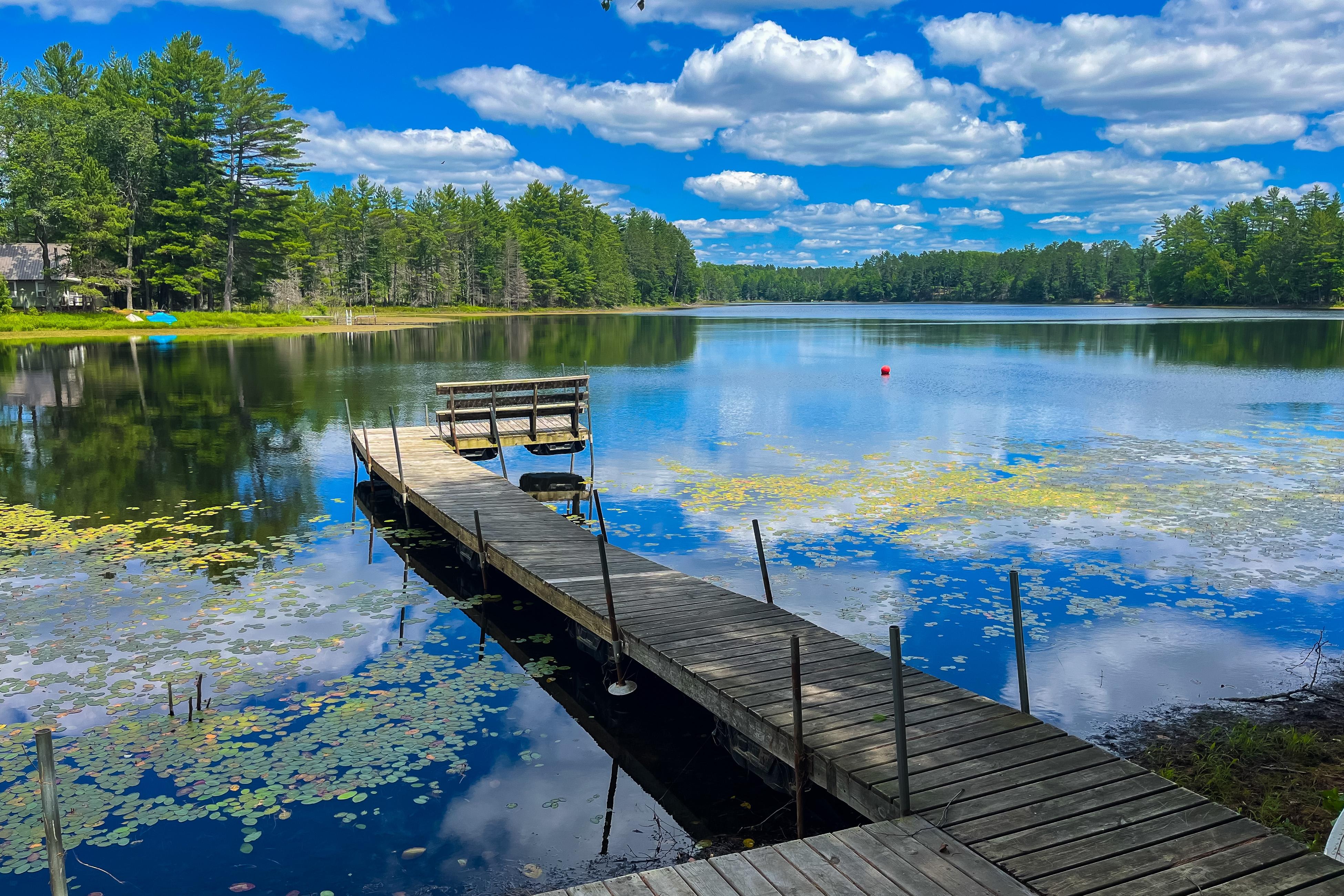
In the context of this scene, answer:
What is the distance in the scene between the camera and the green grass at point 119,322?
186 feet

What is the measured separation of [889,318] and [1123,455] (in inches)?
4208

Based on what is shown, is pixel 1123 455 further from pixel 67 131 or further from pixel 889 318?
pixel 889 318

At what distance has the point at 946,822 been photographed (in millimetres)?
5141

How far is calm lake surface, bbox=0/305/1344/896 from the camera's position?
247 inches

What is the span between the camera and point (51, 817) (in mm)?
4359

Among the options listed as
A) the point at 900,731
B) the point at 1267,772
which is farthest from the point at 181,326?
the point at 1267,772

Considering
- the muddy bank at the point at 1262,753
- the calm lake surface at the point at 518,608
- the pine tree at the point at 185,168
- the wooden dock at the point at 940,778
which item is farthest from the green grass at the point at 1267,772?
the pine tree at the point at 185,168

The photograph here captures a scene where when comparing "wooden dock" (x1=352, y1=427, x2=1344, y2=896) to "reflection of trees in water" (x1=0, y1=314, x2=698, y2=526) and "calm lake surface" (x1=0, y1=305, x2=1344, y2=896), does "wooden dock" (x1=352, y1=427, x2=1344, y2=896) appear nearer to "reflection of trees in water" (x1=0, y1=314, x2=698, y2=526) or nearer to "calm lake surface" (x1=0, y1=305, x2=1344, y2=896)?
"calm lake surface" (x1=0, y1=305, x2=1344, y2=896)

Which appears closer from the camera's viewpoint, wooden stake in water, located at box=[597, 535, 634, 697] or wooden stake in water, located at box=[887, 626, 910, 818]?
wooden stake in water, located at box=[887, 626, 910, 818]

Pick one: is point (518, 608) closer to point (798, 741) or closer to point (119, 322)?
point (798, 741)

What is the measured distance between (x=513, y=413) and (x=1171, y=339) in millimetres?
58880

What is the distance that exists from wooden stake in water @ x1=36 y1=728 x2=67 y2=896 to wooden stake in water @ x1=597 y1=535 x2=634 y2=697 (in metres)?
4.56

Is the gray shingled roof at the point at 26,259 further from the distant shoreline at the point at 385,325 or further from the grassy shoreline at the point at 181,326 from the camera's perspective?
the distant shoreline at the point at 385,325

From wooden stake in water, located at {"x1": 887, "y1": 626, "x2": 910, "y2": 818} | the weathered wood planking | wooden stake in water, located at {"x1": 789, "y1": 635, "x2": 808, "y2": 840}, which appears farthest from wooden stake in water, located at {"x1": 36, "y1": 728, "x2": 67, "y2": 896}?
wooden stake in water, located at {"x1": 887, "y1": 626, "x2": 910, "y2": 818}
